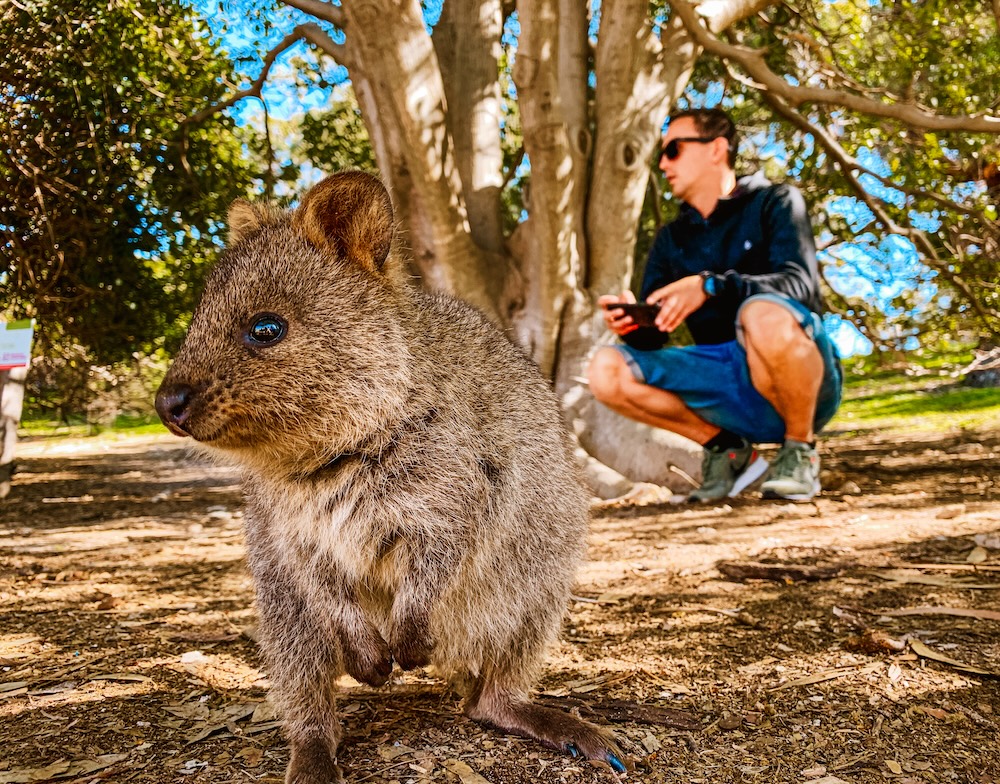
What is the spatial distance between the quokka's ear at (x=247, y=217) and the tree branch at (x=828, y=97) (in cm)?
325

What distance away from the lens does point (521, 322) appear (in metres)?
5.56

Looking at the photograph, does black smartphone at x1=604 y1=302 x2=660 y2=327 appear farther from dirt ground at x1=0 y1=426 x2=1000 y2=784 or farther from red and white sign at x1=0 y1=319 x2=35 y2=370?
red and white sign at x1=0 y1=319 x2=35 y2=370

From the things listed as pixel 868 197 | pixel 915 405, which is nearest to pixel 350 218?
pixel 868 197

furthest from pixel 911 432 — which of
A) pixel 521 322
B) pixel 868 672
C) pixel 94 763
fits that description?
pixel 94 763

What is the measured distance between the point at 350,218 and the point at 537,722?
1310mm

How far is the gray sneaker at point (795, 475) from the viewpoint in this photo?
4.66 meters

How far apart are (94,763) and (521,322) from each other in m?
4.00

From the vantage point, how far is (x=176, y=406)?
6.06 ft

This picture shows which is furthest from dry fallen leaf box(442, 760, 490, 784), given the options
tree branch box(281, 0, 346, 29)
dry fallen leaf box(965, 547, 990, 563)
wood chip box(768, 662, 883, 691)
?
tree branch box(281, 0, 346, 29)

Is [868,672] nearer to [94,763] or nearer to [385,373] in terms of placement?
[385,373]

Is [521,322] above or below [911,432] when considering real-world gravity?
above

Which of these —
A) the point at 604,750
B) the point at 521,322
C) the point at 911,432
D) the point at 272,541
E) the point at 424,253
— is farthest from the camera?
the point at 911,432

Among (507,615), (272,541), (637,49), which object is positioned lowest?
(507,615)

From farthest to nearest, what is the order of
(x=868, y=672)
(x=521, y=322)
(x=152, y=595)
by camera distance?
(x=521, y=322) → (x=152, y=595) → (x=868, y=672)
